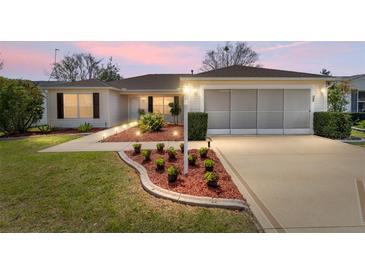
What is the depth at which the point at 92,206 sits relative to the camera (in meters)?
3.99

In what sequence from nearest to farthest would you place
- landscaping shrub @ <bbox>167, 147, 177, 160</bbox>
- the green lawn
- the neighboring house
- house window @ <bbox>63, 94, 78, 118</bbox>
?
the green lawn < landscaping shrub @ <bbox>167, 147, 177, 160</bbox> < house window @ <bbox>63, 94, 78, 118</bbox> < the neighboring house

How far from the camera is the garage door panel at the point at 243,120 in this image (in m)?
12.4

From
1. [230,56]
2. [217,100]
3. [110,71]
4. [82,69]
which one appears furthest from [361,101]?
[82,69]

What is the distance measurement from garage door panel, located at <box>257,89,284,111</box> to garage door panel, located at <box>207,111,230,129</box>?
5.67 feet

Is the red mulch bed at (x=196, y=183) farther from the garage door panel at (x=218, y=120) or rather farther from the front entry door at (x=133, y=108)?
the front entry door at (x=133, y=108)

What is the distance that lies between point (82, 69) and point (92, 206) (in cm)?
3893

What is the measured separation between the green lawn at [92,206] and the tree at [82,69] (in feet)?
114

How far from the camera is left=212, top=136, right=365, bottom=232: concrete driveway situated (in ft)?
11.2

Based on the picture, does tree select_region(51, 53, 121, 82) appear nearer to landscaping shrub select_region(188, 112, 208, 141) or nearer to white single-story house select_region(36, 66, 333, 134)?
white single-story house select_region(36, 66, 333, 134)

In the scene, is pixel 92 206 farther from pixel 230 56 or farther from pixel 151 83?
pixel 230 56

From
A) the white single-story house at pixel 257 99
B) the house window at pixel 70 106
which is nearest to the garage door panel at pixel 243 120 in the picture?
the white single-story house at pixel 257 99

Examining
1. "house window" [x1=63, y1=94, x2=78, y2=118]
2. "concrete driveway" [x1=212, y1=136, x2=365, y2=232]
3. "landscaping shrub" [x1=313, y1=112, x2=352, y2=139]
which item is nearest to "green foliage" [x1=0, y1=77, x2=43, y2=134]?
"house window" [x1=63, y1=94, x2=78, y2=118]
